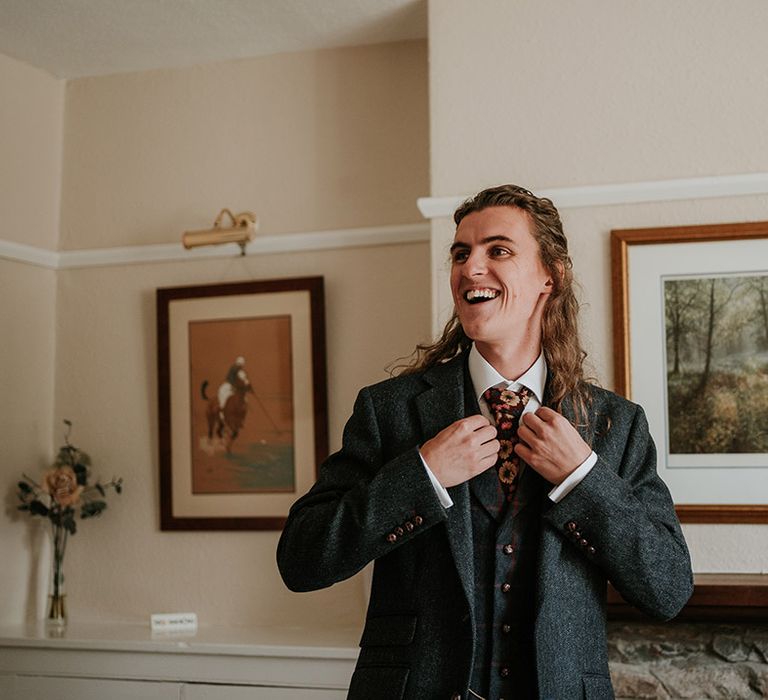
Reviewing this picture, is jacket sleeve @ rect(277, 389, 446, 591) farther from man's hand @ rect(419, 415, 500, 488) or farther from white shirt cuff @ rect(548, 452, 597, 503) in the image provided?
white shirt cuff @ rect(548, 452, 597, 503)

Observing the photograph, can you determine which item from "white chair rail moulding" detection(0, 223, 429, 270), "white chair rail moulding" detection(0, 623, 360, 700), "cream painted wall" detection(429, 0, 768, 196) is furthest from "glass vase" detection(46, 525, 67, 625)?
"cream painted wall" detection(429, 0, 768, 196)

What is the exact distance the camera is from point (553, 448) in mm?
1727

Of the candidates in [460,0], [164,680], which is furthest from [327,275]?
[164,680]

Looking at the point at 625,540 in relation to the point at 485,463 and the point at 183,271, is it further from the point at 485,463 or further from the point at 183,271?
the point at 183,271

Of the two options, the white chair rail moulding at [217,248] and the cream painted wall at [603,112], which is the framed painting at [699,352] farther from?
the white chair rail moulding at [217,248]

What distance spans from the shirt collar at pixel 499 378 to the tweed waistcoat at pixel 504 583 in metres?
0.18

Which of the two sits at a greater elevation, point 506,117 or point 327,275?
point 506,117

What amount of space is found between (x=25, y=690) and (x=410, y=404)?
7.27 ft

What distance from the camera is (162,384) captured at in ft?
12.2

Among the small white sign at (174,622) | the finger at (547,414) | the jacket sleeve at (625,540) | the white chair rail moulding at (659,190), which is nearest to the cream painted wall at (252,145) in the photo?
the white chair rail moulding at (659,190)

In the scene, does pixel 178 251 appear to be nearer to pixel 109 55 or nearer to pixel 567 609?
pixel 109 55

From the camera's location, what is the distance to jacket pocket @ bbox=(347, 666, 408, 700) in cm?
173

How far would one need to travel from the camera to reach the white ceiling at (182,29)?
3352 mm

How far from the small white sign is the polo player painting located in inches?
17.9
